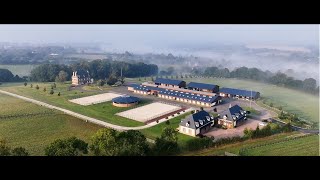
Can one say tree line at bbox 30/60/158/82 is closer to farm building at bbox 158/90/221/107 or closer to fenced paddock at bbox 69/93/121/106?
fenced paddock at bbox 69/93/121/106

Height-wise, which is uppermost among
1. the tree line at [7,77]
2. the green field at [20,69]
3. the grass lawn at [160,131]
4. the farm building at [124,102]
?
the green field at [20,69]

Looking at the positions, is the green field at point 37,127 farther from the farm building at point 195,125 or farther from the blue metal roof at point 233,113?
the blue metal roof at point 233,113

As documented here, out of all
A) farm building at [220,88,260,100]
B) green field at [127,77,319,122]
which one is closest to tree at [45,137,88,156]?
green field at [127,77,319,122]

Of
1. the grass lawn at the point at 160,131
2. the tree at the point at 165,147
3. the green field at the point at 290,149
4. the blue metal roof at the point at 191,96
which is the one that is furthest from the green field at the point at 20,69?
the green field at the point at 290,149

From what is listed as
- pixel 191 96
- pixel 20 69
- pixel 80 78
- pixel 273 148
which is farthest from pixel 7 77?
pixel 273 148

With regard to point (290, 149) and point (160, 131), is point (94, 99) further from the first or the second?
point (290, 149)
